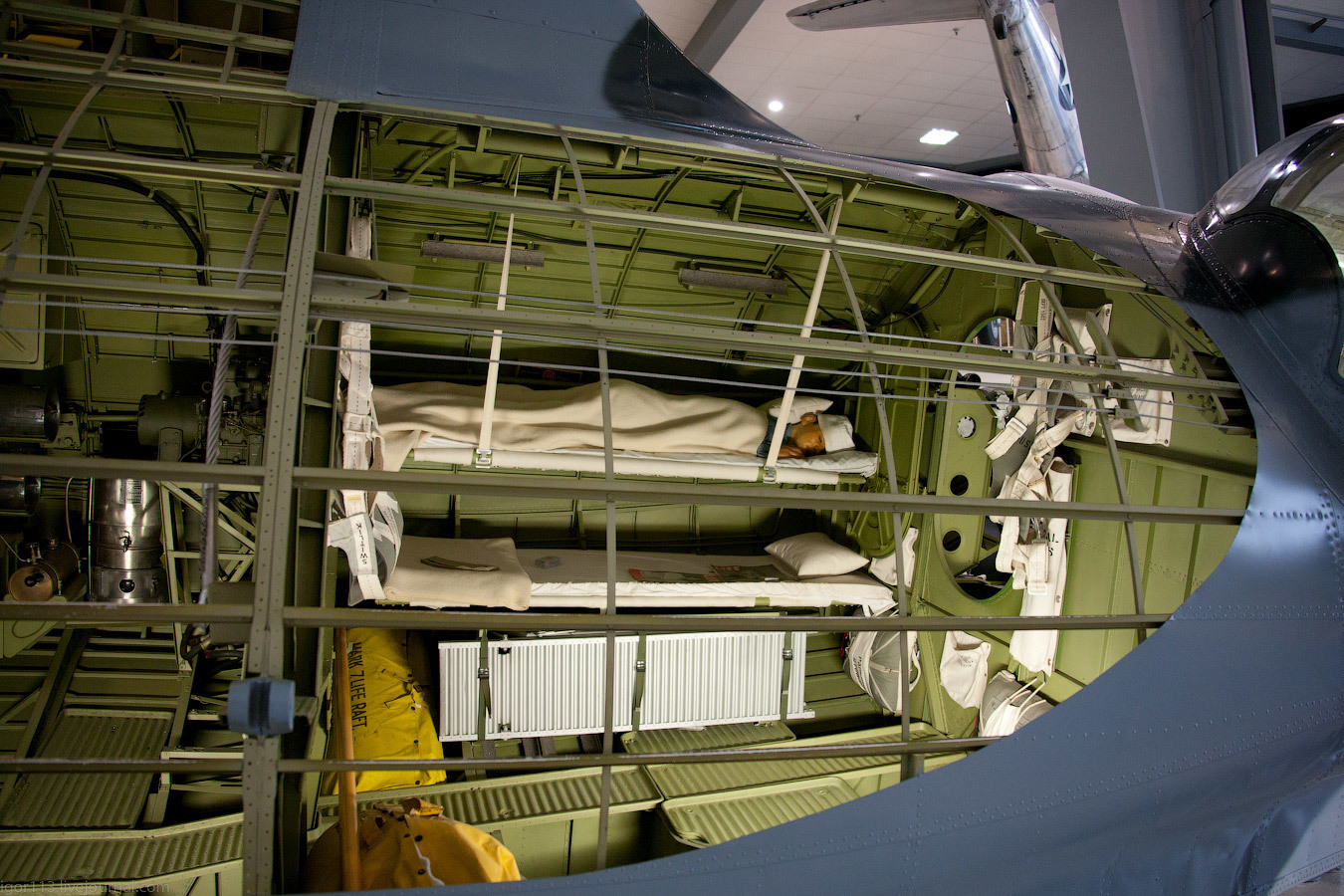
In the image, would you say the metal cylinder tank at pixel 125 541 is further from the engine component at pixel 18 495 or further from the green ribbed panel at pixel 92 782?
the green ribbed panel at pixel 92 782

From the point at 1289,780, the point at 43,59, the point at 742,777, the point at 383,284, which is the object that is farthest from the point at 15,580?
the point at 1289,780

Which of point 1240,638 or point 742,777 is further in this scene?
point 742,777

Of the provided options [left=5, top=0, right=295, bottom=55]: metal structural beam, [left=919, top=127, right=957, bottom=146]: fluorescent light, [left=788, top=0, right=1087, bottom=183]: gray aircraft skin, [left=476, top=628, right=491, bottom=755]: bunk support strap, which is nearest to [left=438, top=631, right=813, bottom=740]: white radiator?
[left=476, top=628, right=491, bottom=755]: bunk support strap

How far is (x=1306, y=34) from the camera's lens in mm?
8195

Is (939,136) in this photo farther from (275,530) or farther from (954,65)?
(275,530)

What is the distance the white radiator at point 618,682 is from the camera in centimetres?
388

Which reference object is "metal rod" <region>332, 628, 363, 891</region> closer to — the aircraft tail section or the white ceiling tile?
the aircraft tail section

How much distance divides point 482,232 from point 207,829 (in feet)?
10.4

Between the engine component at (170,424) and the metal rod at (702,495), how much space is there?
7.13ft

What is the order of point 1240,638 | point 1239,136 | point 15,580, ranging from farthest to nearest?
point 1239,136 → point 15,580 → point 1240,638

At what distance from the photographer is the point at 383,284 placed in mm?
2031

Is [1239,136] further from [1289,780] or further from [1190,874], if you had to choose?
[1190,874]

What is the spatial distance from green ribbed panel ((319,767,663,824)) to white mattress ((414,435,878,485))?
1.62 meters

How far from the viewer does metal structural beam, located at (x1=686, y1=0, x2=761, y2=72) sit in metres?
8.04
